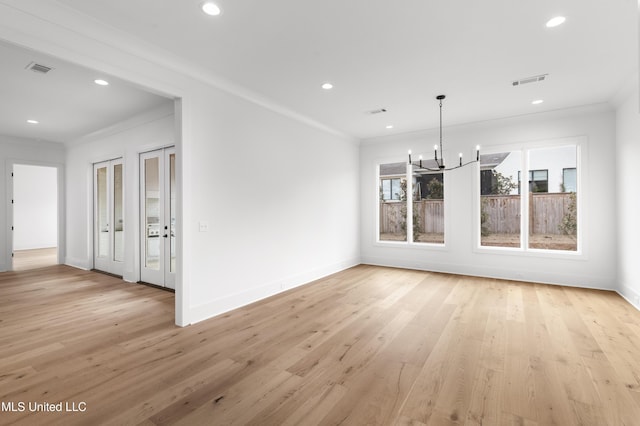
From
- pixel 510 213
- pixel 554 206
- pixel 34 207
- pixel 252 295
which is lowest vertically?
pixel 252 295

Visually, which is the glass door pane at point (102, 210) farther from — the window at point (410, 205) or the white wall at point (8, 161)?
the window at point (410, 205)

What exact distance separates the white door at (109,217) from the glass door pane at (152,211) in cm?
95

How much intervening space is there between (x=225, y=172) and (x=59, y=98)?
9.48ft

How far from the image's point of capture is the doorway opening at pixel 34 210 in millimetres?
9562

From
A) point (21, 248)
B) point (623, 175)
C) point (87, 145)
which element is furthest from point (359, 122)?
point (21, 248)

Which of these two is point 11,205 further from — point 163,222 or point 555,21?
point 555,21

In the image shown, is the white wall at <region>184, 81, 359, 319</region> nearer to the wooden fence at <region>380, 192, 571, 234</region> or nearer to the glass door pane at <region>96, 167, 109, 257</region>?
the wooden fence at <region>380, 192, 571, 234</region>

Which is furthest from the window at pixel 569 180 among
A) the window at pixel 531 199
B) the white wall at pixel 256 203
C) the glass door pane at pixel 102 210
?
the glass door pane at pixel 102 210

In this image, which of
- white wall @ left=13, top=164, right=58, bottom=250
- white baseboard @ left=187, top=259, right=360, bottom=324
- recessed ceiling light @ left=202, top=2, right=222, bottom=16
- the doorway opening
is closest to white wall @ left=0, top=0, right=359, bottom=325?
white baseboard @ left=187, top=259, right=360, bottom=324

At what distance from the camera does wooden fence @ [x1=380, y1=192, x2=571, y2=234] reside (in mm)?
5516

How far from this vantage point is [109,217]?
632 centimetres

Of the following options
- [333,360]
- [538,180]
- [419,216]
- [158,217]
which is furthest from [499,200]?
[158,217]

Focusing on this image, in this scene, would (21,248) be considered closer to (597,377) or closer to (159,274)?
(159,274)

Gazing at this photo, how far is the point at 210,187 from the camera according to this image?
151 inches
